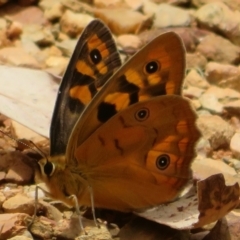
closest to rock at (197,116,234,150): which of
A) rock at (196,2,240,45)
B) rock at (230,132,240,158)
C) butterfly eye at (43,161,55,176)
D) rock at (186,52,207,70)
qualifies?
rock at (230,132,240,158)

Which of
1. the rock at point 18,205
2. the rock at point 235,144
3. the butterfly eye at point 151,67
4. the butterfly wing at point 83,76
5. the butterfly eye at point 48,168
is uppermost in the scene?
the butterfly eye at point 151,67

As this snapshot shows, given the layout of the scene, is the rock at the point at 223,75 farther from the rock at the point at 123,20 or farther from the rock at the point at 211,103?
the rock at the point at 123,20

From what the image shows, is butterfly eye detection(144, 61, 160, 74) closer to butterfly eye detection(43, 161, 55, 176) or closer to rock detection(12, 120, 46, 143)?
butterfly eye detection(43, 161, 55, 176)

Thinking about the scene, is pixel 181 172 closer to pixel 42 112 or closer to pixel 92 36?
pixel 92 36

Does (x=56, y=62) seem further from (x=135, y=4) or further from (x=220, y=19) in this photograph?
(x=220, y=19)

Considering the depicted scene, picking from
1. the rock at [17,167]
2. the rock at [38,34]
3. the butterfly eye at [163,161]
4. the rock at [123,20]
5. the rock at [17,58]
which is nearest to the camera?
the butterfly eye at [163,161]

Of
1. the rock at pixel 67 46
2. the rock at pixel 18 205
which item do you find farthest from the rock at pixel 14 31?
the rock at pixel 18 205

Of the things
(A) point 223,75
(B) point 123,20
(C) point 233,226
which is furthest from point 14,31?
(C) point 233,226
